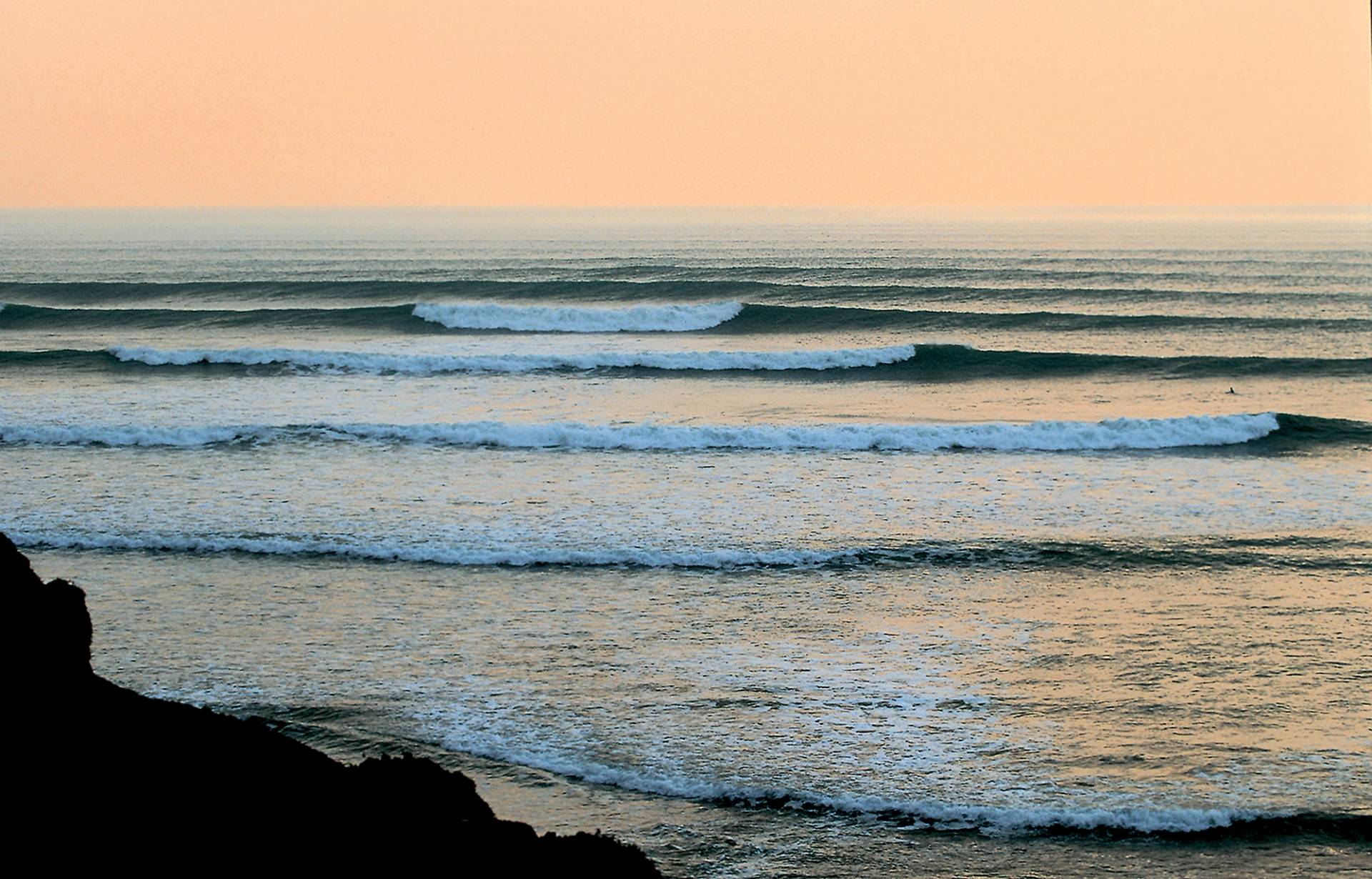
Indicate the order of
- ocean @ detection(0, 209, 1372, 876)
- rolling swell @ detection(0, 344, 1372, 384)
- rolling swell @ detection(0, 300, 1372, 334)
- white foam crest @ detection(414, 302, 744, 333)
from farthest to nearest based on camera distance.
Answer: white foam crest @ detection(414, 302, 744, 333) < rolling swell @ detection(0, 300, 1372, 334) < rolling swell @ detection(0, 344, 1372, 384) < ocean @ detection(0, 209, 1372, 876)

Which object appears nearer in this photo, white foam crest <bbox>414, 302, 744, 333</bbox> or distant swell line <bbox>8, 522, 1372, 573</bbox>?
distant swell line <bbox>8, 522, 1372, 573</bbox>

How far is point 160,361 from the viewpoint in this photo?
987 inches

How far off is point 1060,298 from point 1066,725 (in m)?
28.3

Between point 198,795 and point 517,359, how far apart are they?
20773mm

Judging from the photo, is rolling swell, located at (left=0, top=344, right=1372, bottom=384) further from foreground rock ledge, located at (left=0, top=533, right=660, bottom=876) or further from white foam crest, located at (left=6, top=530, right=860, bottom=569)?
foreground rock ledge, located at (left=0, top=533, right=660, bottom=876)

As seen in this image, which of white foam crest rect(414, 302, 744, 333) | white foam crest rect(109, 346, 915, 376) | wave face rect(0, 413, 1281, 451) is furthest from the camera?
white foam crest rect(414, 302, 744, 333)

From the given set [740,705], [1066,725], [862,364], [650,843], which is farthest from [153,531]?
[862,364]

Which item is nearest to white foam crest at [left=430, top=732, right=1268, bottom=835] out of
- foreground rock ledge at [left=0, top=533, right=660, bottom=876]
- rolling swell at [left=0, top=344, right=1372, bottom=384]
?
foreground rock ledge at [left=0, top=533, right=660, bottom=876]

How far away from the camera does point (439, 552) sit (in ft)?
38.7

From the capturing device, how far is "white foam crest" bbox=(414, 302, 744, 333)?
31719 mm

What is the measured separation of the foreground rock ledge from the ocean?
24 cm

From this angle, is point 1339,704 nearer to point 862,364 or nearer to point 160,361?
point 862,364

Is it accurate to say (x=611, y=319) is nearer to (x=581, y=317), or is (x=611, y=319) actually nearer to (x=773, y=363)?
(x=581, y=317)

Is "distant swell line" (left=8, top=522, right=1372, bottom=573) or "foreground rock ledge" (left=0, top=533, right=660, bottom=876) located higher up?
"foreground rock ledge" (left=0, top=533, right=660, bottom=876)
